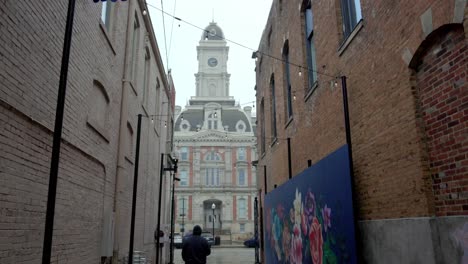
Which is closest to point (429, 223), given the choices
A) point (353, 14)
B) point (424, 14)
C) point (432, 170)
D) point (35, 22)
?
point (432, 170)

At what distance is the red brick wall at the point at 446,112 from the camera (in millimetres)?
4668

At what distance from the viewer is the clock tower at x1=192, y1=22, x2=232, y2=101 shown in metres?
70.3

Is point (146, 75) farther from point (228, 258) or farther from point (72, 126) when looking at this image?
point (228, 258)

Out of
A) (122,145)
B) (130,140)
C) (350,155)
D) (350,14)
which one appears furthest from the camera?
(130,140)

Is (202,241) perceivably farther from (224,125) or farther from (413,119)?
(224,125)

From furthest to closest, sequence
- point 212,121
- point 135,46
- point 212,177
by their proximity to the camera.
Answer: point 212,177 < point 212,121 < point 135,46

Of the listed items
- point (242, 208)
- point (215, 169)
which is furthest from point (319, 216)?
point (215, 169)

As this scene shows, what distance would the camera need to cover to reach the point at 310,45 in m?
10.7

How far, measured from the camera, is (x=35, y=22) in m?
5.64

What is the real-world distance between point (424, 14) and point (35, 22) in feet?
16.6

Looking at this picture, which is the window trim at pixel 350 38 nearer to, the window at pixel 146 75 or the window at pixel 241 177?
the window at pixel 146 75

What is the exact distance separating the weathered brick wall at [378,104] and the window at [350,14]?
0.12m

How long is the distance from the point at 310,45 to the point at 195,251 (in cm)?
580

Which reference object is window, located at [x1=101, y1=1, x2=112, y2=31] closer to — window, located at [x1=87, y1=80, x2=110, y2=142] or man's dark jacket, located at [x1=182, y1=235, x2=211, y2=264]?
window, located at [x1=87, y1=80, x2=110, y2=142]
